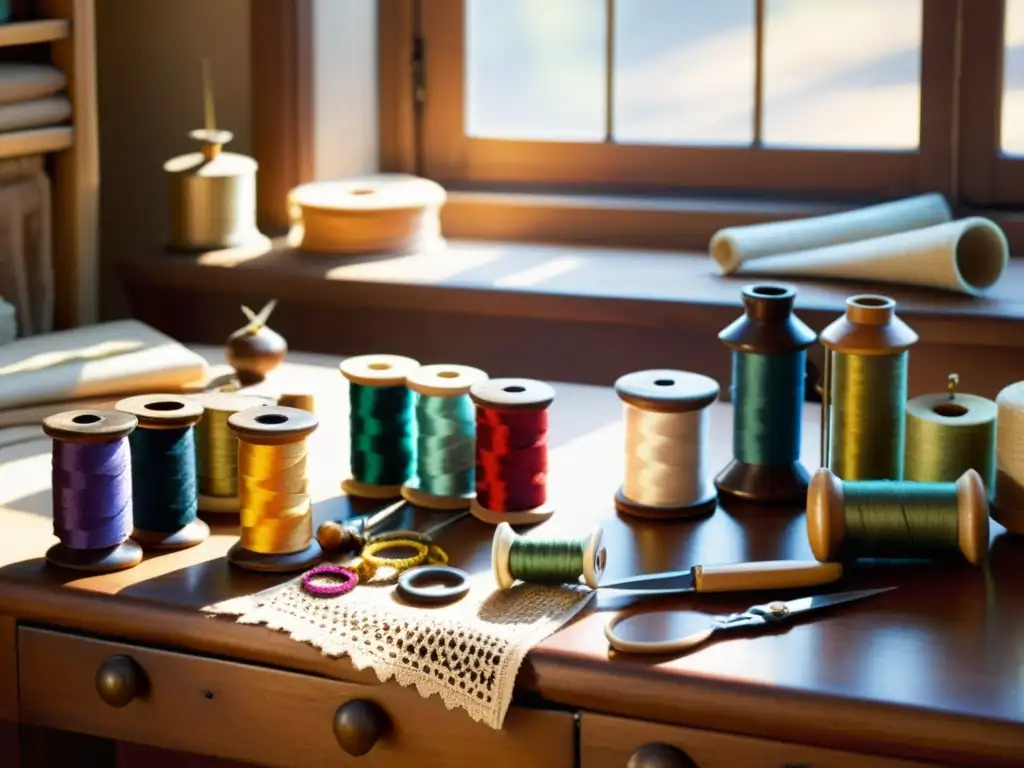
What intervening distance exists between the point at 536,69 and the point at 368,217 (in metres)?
0.42

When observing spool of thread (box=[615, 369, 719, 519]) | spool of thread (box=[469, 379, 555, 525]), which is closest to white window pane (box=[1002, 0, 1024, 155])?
spool of thread (box=[615, 369, 719, 519])

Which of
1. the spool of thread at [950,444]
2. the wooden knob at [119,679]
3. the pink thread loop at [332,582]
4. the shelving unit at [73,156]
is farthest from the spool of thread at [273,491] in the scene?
the shelving unit at [73,156]

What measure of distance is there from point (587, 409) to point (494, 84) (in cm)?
85

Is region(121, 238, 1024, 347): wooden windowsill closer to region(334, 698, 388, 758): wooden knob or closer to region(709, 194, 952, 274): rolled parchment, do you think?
region(709, 194, 952, 274): rolled parchment

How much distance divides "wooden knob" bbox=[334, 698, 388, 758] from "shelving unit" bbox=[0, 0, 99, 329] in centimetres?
108

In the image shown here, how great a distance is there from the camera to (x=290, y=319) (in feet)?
7.57

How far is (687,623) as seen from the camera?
4.18ft

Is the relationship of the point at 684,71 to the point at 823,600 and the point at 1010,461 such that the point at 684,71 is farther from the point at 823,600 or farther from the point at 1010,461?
the point at 823,600

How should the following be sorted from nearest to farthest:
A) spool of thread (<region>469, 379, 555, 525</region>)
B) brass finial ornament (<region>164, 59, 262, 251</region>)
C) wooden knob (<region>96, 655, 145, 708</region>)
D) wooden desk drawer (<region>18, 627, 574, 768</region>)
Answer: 1. wooden desk drawer (<region>18, 627, 574, 768</region>)
2. wooden knob (<region>96, 655, 145, 708</region>)
3. spool of thread (<region>469, 379, 555, 525</region>)
4. brass finial ornament (<region>164, 59, 262, 251</region>)

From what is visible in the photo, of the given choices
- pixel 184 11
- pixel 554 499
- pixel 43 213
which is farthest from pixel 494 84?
pixel 554 499

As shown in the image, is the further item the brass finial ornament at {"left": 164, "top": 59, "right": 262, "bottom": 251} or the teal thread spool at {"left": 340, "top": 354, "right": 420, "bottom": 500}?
the brass finial ornament at {"left": 164, "top": 59, "right": 262, "bottom": 251}

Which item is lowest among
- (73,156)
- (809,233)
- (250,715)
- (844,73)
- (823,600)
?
(250,715)

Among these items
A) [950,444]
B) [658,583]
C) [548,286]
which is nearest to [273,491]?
[658,583]

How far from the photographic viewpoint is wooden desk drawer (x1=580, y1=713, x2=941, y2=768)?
1.16 m
